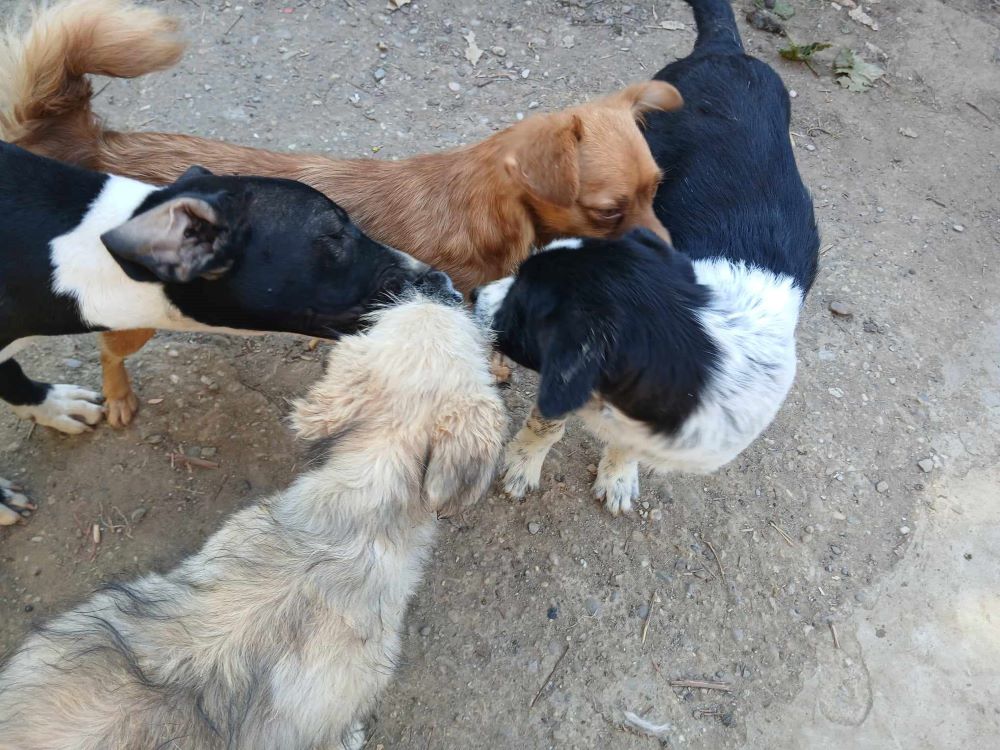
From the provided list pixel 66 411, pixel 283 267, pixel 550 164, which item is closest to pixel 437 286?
pixel 283 267

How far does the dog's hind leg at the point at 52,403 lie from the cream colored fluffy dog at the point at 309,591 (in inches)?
56.7

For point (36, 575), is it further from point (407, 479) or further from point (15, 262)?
point (407, 479)

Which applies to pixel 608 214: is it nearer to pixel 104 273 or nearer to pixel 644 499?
pixel 644 499

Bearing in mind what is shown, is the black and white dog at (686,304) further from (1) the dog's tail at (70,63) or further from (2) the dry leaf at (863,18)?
(2) the dry leaf at (863,18)

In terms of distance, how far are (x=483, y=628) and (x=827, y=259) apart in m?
3.13

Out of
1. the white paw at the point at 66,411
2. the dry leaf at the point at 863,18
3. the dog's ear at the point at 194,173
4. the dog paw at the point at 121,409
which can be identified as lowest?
the dog paw at the point at 121,409

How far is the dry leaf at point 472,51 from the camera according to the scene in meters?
4.93

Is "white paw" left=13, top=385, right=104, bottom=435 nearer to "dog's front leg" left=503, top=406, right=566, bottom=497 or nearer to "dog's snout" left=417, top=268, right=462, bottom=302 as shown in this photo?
"dog's snout" left=417, top=268, right=462, bottom=302

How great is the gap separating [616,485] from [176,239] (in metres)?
2.17

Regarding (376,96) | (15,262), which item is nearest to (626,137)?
(376,96)

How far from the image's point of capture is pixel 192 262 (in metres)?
2.51

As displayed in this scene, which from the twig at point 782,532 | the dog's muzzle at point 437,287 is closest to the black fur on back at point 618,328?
the dog's muzzle at point 437,287

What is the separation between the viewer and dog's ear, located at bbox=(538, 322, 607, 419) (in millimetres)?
2178

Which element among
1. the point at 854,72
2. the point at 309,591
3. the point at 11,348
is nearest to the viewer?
the point at 309,591
